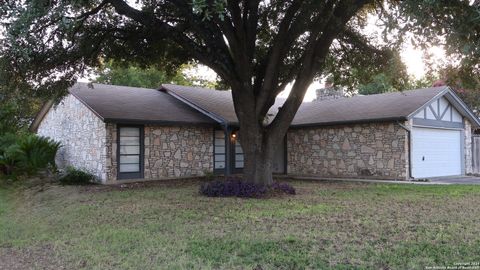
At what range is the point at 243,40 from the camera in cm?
1116

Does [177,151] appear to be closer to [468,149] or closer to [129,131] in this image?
[129,131]

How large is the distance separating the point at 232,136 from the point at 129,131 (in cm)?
483

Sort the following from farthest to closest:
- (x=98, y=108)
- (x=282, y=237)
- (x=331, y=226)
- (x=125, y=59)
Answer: (x=98, y=108) < (x=125, y=59) < (x=331, y=226) < (x=282, y=237)

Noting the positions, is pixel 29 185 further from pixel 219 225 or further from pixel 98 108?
pixel 219 225

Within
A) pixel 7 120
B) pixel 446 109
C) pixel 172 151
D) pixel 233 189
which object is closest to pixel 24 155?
pixel 7 120

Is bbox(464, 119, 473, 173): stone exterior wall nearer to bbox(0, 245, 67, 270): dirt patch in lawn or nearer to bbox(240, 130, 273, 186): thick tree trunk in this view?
bbox(240, 130, 273, 186): thick tree trunk

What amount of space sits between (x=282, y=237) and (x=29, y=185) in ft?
37.9

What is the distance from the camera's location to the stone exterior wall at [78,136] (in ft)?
49.8

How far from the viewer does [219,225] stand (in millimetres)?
6941

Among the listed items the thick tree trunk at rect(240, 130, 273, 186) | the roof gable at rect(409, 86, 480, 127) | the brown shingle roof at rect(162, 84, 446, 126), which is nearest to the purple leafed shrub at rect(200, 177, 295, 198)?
the thick tree trunk at rect(240, 130, 273, 186)

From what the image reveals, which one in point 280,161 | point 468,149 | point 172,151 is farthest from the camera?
point 280,161

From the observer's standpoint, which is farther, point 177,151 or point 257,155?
point 177,151

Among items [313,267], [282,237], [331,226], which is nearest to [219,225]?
[282,237]

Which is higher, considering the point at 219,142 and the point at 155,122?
the point at 155,122
